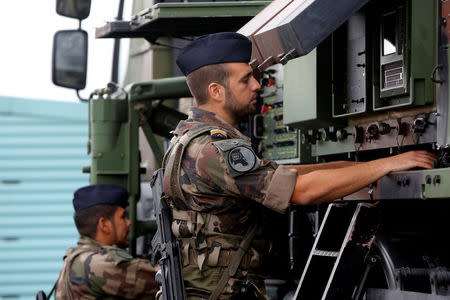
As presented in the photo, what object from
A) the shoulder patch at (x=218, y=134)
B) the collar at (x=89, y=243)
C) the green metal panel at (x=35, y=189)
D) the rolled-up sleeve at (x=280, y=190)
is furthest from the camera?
the green metal panel at (x=35, y=189)

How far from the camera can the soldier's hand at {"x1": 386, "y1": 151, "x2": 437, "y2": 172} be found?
3363mm

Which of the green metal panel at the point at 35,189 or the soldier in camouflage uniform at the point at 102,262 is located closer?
the soldier in camouflage uniform at the point at 102,262

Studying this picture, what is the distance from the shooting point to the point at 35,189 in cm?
1151

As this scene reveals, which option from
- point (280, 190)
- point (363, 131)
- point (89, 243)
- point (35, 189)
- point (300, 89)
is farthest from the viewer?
point (35, 189)

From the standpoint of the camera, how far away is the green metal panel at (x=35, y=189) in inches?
446

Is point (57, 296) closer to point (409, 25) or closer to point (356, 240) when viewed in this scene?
point (356, 240)

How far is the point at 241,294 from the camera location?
3555mm

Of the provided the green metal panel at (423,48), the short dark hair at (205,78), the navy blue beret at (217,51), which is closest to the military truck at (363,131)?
the green metal panel at (423,48)

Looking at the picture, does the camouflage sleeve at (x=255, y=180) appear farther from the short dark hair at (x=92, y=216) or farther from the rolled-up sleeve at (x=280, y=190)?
the short dark hair at (x=92, y=216)

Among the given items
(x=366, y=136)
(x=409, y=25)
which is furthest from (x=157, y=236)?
(x=409, y=25)

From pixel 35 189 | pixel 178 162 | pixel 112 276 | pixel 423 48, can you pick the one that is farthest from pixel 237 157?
pixel 35 189

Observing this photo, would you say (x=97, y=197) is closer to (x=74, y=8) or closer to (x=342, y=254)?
(x=74, y=8)

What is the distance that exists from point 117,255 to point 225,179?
6.23 feet

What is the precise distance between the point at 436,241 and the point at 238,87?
1.11 m
